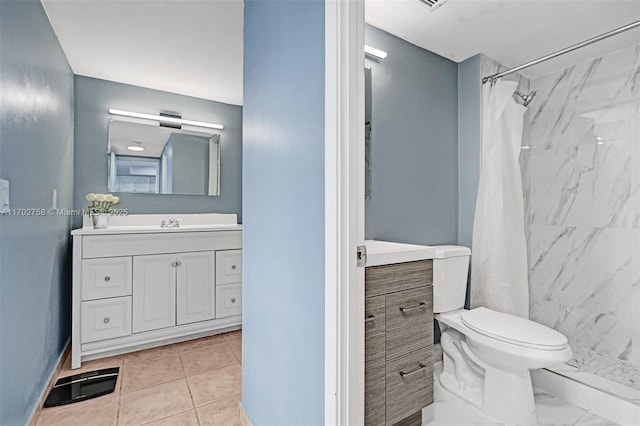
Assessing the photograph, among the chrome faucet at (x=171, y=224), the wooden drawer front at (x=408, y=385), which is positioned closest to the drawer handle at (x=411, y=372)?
the wooden drawer front at (x=408, y=385)

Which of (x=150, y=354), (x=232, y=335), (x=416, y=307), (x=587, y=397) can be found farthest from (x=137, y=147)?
(x=587, y=397)

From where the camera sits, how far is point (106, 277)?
93.0 inches

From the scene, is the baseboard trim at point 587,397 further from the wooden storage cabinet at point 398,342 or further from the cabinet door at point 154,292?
the cabinet door at point 154,292

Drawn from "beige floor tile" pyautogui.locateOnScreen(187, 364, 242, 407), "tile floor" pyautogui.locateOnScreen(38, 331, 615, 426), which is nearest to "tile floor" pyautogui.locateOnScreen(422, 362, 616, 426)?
"tile floor" pyautogui.locateOnScreen(38, 331, 615, 426)

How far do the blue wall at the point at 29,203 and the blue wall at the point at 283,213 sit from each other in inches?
37.8

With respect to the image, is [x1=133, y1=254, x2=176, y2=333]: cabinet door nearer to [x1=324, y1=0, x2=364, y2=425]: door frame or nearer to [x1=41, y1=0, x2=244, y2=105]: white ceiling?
[x1=41, y1=0, x2=244, y2=105]: white ceiling

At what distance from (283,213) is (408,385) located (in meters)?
0.95

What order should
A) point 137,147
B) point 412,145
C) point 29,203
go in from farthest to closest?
point 137,147
point 412,145
point 29,203

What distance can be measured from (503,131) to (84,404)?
10.1 ft

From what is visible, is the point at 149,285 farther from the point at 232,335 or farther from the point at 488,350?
the point at 488,350

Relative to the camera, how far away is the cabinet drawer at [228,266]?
9.37ft

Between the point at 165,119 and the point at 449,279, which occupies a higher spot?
the point at 165,119

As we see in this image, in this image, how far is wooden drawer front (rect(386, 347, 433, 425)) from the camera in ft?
4.60

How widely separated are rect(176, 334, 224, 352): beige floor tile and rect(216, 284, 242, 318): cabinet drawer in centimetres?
19
